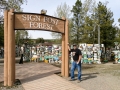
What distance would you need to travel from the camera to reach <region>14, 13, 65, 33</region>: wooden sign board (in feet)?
25.8

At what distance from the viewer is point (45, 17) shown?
862 centimetres

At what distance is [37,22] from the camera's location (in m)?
8.32

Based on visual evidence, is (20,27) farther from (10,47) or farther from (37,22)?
(10,47)

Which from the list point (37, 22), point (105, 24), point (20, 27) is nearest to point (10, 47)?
point (20, 27)

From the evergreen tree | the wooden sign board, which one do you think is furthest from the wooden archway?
the evergreen tree

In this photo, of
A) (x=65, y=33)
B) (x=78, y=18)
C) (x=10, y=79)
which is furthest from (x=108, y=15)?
(x=10, y=79)

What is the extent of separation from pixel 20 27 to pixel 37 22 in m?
0.88

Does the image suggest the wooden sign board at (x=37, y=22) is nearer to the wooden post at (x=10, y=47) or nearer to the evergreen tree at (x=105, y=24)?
the wooden post at (x=10, y=47)

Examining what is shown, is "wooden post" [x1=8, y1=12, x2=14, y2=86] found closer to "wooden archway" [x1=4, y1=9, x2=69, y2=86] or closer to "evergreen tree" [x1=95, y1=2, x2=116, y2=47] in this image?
"wooden archway" [x1=4, y1=9, x2=69, y2=86]

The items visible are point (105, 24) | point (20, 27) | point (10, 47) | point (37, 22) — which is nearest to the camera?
point (10, 47)

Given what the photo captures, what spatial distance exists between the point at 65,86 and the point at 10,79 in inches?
89.7

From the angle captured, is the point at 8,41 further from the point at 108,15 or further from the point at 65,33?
the point at 108,15

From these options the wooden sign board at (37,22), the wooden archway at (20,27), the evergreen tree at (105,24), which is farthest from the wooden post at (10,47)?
the evergreen tree at (105,24)

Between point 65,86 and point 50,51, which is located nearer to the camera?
point 65,86
